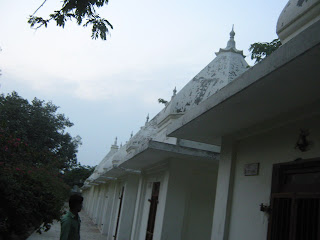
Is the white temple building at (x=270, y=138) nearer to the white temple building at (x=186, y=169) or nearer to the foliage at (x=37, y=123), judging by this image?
the white temple building at (x=186, y=169)

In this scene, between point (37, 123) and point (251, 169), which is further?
point (37, 123)

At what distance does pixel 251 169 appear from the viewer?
4.83 m

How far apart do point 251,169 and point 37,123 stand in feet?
77.4

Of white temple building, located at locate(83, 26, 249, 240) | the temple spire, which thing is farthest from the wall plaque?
the temple spire

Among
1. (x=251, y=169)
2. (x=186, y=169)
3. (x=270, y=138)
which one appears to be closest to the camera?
(x=270, y=138)

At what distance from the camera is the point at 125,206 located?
43.0 feet

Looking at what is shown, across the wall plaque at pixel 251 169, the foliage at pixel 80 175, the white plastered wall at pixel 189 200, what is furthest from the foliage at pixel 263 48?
the foliage at pixel 80 175

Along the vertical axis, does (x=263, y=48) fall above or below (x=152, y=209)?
above

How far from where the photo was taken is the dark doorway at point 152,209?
9055 mm

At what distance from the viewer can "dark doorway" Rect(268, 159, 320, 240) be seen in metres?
3.63

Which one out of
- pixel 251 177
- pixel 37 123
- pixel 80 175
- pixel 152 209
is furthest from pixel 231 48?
pixel 80 175

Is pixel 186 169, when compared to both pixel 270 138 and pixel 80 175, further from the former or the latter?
pixel 80 175

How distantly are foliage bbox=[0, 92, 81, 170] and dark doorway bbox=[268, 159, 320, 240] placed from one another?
21526 mm

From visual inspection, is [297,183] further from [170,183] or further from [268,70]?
[170,183]
